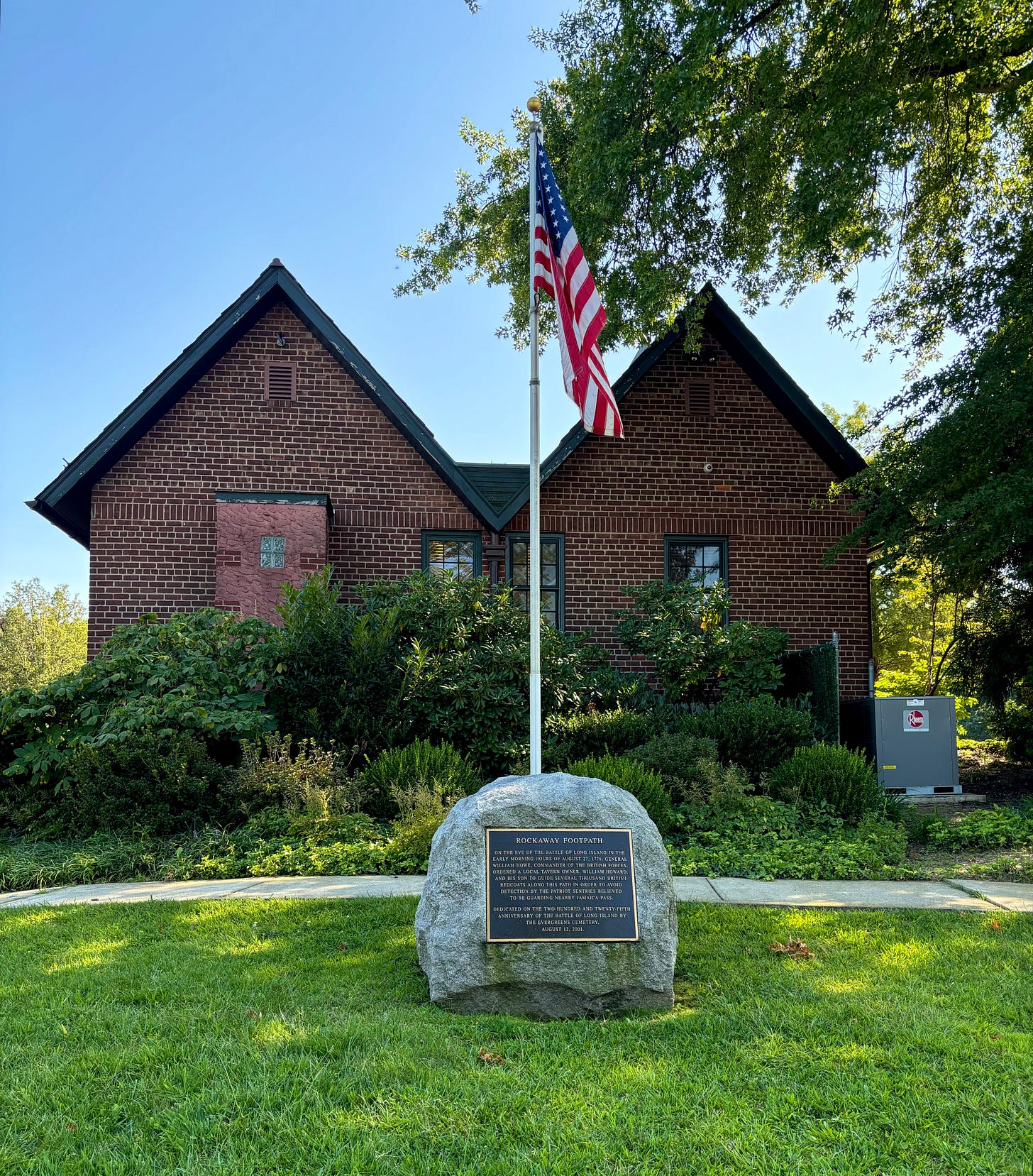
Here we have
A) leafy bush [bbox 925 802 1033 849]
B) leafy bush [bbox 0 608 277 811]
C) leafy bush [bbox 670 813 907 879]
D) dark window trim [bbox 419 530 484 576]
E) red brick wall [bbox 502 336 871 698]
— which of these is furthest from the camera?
red brick wall [bbox 502 336 871 698]

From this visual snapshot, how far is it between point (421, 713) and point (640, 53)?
8.61 metres

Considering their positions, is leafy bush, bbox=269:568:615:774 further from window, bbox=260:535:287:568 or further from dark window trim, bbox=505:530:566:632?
dark window trim, bbox=505:530:566:632

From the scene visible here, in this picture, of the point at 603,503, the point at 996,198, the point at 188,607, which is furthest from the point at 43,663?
the point at 996,198

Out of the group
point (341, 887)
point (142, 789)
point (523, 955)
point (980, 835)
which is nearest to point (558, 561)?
point (980, 835)

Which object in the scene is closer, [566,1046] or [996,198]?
[566,1046]

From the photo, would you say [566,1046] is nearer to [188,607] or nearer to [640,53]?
[188,607]

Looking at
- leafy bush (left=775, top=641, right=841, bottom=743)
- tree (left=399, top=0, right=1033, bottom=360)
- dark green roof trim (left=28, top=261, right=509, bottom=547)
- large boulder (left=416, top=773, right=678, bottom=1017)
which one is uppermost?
tree (left=399, top=0, right=1033, bottom=360)

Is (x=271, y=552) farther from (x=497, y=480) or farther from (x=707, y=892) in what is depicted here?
(x=707, y=892)

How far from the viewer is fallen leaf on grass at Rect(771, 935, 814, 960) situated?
511 centimetres

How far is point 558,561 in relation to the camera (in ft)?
44.0

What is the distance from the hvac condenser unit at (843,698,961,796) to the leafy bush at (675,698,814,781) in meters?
2.14

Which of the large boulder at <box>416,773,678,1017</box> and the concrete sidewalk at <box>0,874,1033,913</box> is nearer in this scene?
the large boulder at <box>416,773,678,1017</box>

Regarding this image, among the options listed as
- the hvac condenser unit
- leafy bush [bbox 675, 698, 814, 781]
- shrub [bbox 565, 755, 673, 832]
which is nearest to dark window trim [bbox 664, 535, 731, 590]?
the hvac condenser unit

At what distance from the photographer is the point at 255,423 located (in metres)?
12.8
